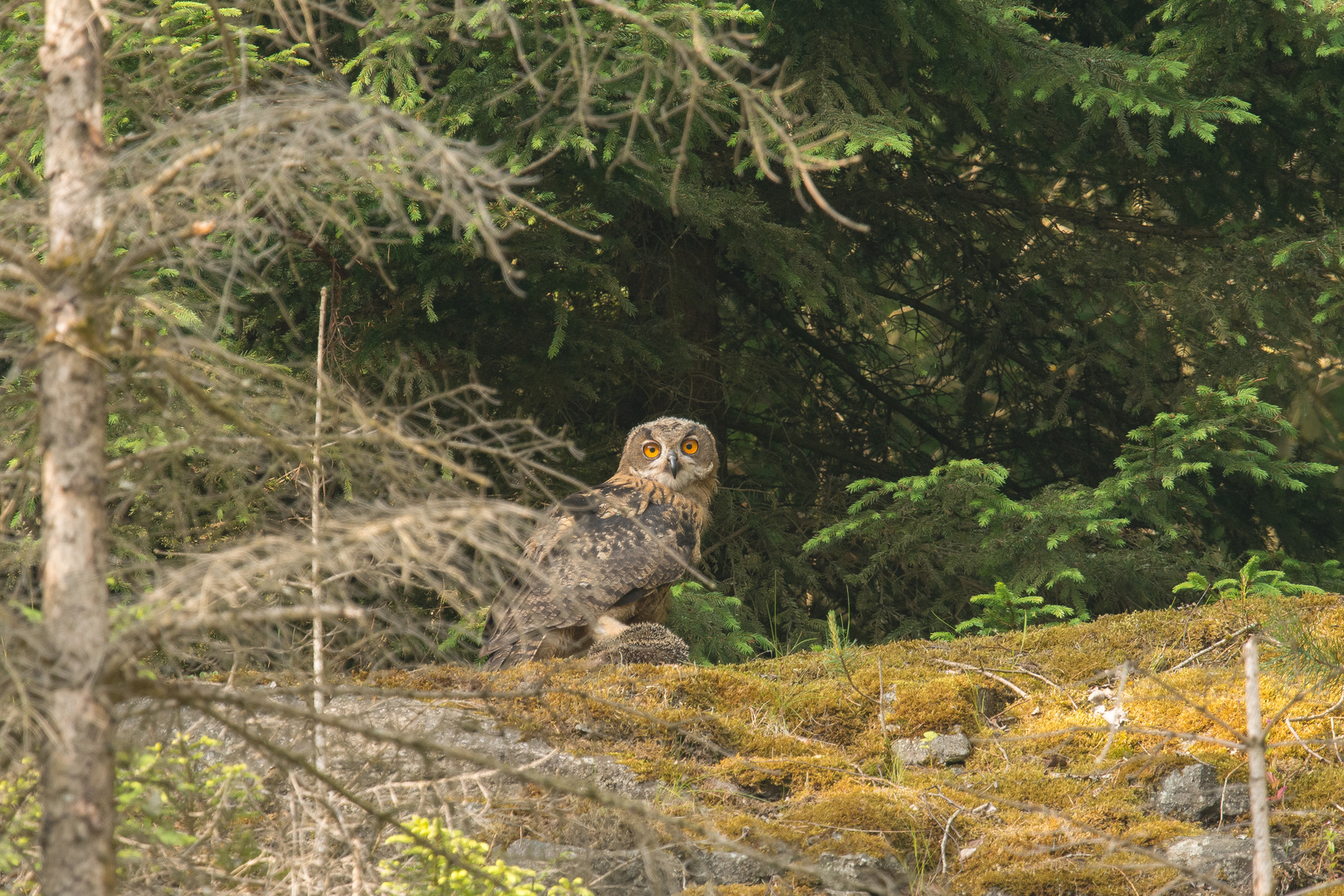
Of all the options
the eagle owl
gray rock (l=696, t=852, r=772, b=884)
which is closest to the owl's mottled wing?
the eagle owl

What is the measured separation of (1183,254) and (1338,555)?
8.68 ft

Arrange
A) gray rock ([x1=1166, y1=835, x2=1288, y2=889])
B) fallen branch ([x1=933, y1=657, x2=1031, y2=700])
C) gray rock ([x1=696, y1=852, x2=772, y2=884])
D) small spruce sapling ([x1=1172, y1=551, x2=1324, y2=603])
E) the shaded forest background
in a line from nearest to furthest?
gray rock ([x1=1166, y1=835, x2=1288, y2=889]), gray rock ([x1=696, y1=852, x2=772, y2=884]), fallen branch ([x1=933, y1=657, x2=1031, y2=700]), small spruce sapling ([x1=1172, y1=551, x2=1324, y2=603]), the shaded forest background

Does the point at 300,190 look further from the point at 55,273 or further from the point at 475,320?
the point at 475,320

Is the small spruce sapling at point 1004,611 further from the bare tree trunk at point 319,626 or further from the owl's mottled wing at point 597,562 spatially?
the bare tree trunk at point 319,626

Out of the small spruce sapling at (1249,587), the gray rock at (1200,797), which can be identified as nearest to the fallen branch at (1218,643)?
the small spruce sapling at (1249,587)

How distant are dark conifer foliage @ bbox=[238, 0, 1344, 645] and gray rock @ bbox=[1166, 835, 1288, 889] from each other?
117 inches

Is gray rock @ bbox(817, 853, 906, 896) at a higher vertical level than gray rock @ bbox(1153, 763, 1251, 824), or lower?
lower

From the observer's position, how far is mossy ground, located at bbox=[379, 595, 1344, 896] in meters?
3.47

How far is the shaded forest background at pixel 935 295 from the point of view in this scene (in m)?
6.08

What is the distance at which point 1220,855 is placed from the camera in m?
3.34

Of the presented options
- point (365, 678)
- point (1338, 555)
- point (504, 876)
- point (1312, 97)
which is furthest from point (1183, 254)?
point (504, 876)

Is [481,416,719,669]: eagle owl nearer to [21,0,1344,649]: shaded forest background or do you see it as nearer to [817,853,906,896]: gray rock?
[21,0,1344,649]: shaded forest background

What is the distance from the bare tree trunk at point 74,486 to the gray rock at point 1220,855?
2899 mm

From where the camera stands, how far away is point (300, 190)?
235 cm
